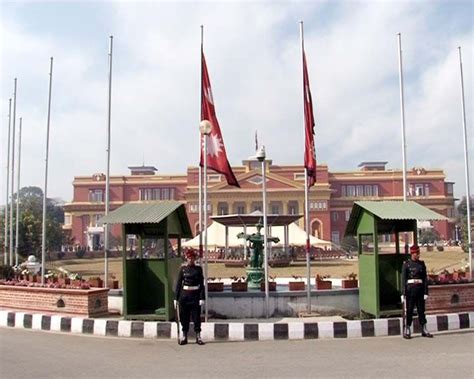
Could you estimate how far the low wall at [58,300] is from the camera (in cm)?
1075

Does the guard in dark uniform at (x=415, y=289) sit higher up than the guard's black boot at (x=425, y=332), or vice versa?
the guard in dark uniform at (x=415, y=289)

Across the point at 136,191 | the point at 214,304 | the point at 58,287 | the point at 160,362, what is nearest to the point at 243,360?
the point at 160,362

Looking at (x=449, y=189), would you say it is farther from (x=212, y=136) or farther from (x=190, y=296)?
(x=190, y=296)

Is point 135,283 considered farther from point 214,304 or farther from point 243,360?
point 243,360

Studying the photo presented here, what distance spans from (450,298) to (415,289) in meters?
1.87

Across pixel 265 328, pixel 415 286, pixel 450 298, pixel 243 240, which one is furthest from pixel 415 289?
pixel 243 240

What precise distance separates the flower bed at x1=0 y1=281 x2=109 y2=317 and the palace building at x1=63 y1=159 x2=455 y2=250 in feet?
226

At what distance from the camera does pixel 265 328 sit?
9305 millimetres

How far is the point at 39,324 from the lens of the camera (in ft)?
34.7

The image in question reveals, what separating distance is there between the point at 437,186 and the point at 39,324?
3311 inches

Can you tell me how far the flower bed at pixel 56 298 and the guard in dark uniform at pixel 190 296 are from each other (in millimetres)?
2468

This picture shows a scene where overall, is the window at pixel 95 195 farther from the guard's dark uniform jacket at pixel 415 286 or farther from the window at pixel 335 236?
the guard's dark uniform jacket at pixel 415 286

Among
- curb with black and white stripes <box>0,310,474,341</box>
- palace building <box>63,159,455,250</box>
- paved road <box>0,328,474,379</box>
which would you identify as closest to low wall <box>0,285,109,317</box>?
curb with black and white stripes <box>0,310,474,341</box>

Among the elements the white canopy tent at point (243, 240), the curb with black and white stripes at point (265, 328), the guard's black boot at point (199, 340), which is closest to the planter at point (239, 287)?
the curb with black and white stripes at point (265, 328)
